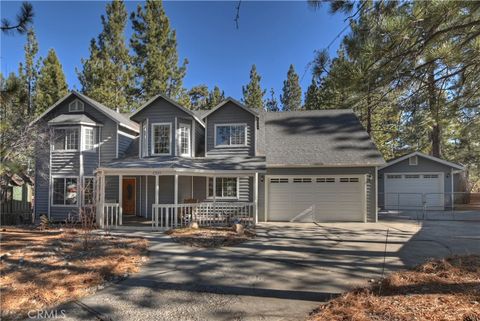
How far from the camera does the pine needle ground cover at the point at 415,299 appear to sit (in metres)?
3.89

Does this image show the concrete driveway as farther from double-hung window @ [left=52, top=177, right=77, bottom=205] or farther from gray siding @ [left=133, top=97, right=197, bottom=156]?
double-hung window @ [left=52, top=177, right=77, bottom=205]

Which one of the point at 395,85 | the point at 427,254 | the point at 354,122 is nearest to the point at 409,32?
the point at 395,85

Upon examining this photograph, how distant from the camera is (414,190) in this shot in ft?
67.1

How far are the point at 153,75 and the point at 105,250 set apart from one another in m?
21.7

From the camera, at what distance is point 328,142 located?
1566cm

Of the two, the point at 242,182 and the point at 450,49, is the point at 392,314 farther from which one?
the point at 242,182

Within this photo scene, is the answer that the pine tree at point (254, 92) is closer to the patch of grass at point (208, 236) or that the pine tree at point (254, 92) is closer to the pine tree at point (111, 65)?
the pine tree at point (111, 65)

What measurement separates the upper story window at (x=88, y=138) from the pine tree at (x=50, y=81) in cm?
1179

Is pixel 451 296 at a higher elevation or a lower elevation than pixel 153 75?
lower

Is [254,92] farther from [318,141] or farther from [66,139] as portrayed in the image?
[66,139]

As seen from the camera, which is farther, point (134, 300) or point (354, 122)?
point (354, 122)

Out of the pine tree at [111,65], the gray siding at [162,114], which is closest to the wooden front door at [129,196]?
the gray siding at [162,114]

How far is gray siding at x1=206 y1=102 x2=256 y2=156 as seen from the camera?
15.3 m

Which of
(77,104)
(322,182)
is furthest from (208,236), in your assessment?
(77,104)
